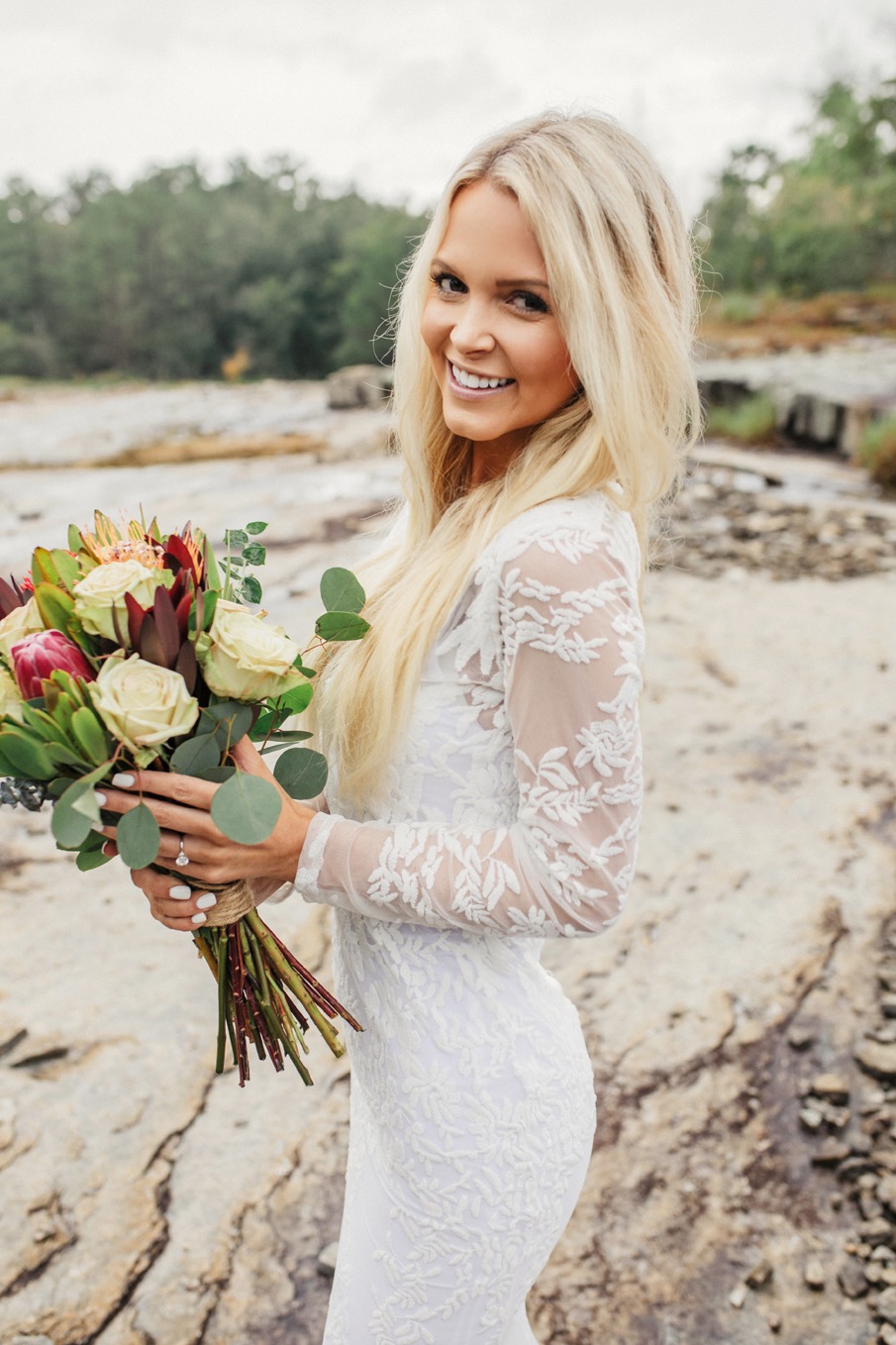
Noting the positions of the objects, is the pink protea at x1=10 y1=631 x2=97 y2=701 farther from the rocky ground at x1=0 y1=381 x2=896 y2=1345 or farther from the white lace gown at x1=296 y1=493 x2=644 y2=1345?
the rocky ground at x1=0 y1=381 x2=896 y2=1345

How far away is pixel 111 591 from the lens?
1073 mm

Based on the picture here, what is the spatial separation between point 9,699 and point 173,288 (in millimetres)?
40214

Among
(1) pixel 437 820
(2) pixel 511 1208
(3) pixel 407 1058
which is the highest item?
(1) pixel 437 820

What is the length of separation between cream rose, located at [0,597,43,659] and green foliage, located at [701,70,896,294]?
2483cm

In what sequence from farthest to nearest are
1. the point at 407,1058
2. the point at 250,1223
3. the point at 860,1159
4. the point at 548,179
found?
the point at 860,1159 < the point at 250,1223 < the point at 407,1058 < the point at 548,179

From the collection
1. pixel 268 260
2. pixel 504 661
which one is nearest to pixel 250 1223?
pixel 504 661

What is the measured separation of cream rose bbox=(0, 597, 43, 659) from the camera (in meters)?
1.15

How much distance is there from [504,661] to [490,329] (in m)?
0.47

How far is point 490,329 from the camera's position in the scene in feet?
4.36

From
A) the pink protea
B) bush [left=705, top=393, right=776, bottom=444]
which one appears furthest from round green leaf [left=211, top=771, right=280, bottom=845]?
bush [left=705, top=393, right=776, bottom=444]

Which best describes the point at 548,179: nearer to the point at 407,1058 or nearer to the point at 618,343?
the point at 618,343

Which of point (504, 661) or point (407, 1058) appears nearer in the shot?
point (504, 661)

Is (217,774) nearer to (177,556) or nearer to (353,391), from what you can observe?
(177,556)

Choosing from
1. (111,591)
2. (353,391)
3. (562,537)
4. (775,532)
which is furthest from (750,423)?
(111,591)
